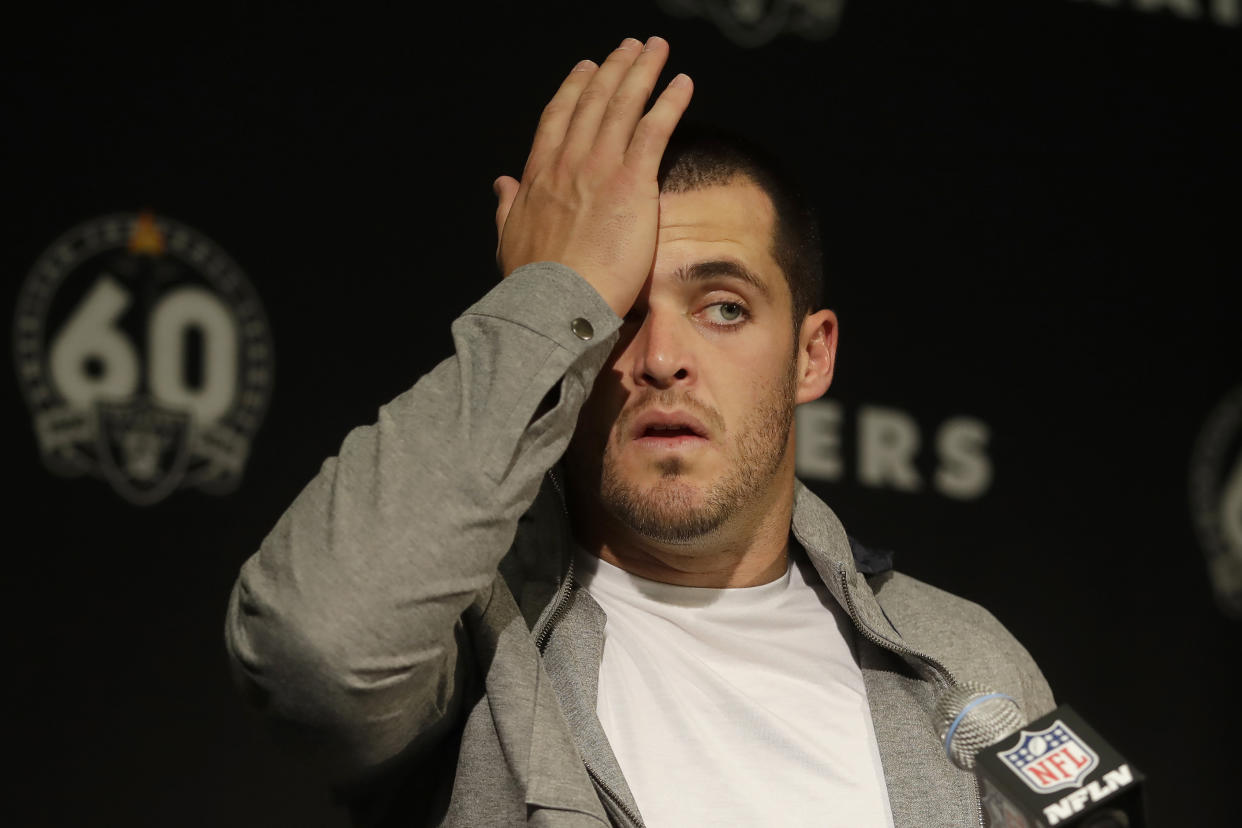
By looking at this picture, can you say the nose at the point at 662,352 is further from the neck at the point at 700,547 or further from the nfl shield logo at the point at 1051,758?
the nfl shield logo at the point at 1051,758

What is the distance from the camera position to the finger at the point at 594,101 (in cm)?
154

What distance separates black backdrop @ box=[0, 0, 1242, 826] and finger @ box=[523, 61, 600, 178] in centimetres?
79

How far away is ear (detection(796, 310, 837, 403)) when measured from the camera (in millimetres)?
1892

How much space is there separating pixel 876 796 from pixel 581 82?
806 mm

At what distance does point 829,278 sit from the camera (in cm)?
272

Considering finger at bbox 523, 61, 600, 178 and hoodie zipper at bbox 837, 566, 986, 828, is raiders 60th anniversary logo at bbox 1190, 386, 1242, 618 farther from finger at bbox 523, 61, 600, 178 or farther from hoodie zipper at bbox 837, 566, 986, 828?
finger at bbox 523, 61, 600, 178

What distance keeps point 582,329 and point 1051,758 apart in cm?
58

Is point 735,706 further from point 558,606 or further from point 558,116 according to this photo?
point 558,116

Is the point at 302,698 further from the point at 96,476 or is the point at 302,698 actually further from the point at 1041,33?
the point at 1041,33

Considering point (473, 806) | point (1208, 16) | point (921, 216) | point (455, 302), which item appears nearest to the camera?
point (473, 806)

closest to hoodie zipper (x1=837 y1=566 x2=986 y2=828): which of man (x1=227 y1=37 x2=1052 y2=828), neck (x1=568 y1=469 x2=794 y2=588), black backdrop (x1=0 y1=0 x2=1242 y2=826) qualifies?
man (x1=227 y1=37 x2=1052 y2=828)

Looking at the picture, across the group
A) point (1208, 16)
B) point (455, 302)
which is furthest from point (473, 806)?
point (1208, 16)

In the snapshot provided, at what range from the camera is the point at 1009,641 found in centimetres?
179

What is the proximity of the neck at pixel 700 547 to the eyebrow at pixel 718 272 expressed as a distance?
0.24 m
